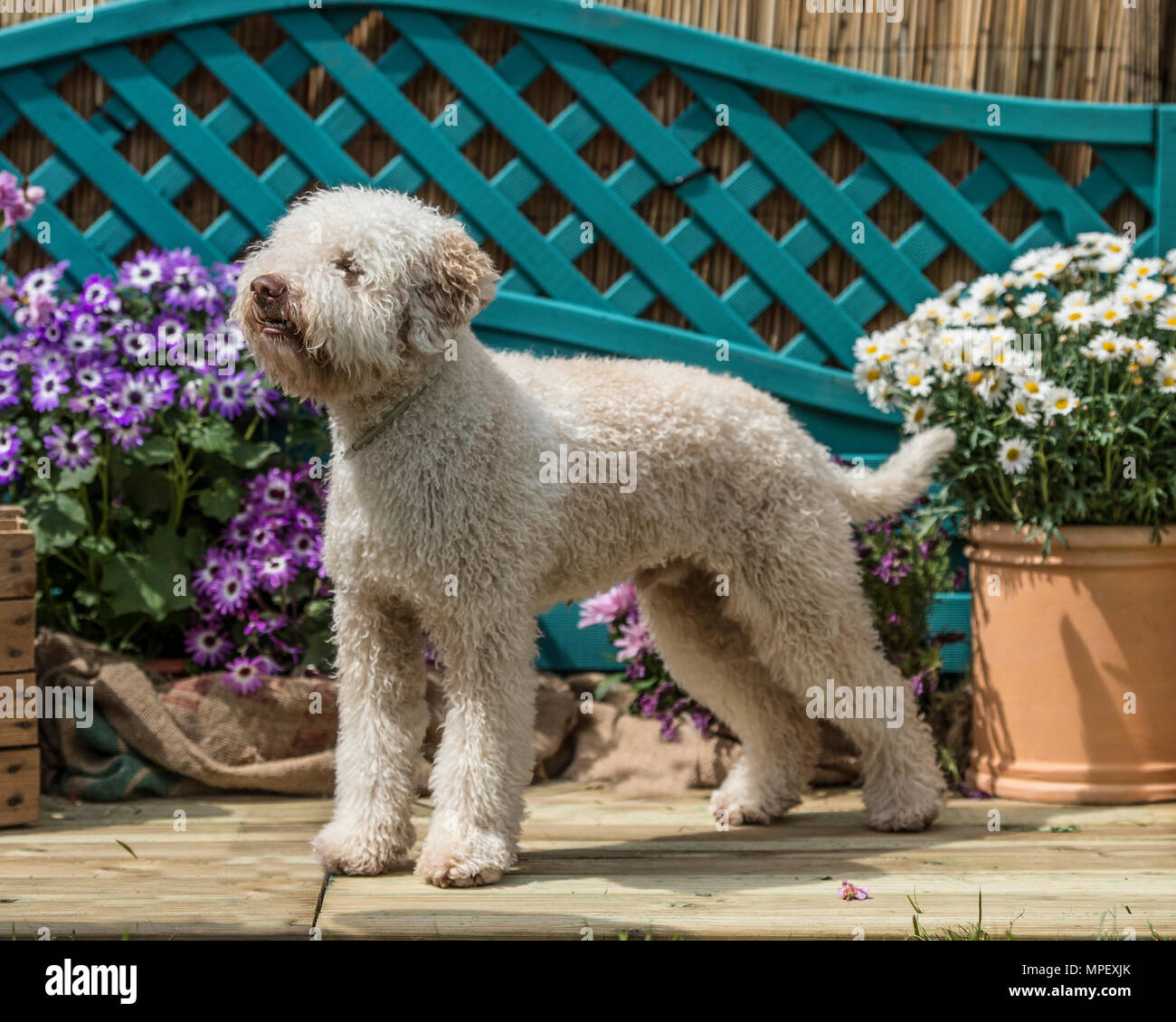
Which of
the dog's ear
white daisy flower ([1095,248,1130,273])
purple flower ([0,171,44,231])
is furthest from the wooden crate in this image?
white daisy flower ([1095,248,1130,273])

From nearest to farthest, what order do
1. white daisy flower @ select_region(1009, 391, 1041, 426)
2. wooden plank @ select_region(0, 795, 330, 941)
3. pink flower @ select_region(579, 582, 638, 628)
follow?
wooden plank @ select_region(0, 795, 330, 941) → white daisy flower @ select_region(1009, 391, 1041, 426) → pink flower @ select_region(579, 582, 638, 628)

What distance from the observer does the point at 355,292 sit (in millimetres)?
2596

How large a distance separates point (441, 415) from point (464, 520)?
0.23m

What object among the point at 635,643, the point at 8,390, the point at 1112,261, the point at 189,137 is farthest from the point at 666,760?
the point at 189,137

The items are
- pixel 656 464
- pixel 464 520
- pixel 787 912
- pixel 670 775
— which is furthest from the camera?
pixel 670 775

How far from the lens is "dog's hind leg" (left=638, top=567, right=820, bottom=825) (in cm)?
341

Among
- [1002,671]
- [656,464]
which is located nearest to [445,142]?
[656,464]

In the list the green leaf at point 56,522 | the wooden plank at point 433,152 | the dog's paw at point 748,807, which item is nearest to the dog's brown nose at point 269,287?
the green leaf at point 56,522

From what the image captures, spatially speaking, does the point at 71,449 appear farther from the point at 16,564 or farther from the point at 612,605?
the point at 612,605

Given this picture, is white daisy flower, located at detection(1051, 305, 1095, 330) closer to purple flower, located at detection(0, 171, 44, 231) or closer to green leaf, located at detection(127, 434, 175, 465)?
green leaf, located at detection(127, 434, 175, 465)

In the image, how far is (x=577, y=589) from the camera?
3055 millimetres

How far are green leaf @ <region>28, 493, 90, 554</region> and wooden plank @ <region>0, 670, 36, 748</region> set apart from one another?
45cm

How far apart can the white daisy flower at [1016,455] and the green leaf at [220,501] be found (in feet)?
6.90

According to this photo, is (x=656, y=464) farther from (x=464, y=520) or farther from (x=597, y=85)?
(x=597, y=85)
